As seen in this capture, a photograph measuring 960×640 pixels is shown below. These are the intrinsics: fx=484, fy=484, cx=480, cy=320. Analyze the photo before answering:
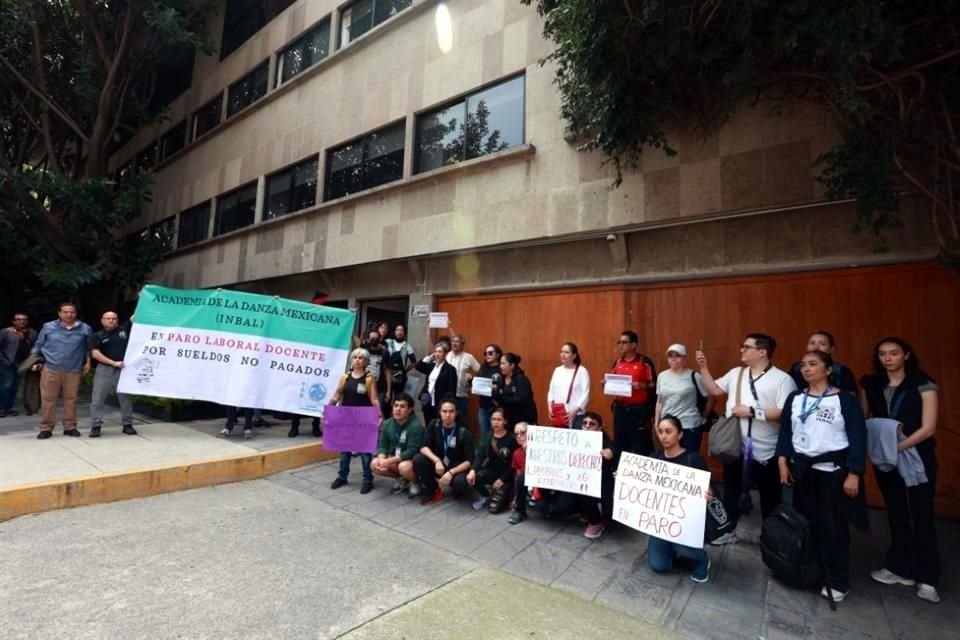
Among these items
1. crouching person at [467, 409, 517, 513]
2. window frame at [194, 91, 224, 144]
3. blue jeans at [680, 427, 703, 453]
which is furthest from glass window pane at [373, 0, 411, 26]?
blue jeans at [680, 427, 703, 453]

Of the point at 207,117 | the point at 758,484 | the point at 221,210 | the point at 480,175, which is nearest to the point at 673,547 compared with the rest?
the point at 758,484

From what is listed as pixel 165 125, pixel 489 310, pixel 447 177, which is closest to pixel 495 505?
pixel 489 310

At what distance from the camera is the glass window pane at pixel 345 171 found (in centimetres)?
1087

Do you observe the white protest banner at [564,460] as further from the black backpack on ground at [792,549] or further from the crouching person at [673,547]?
the black backpack on ground at [792,549]

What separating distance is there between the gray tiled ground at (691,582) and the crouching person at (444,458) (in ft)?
0.92

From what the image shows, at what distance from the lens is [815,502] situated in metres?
3.65

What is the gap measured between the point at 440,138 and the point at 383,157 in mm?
1590

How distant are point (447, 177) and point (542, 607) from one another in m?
7.32

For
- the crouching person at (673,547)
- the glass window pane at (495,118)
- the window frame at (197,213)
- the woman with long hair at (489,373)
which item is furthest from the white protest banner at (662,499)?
the window frame at (197,213)

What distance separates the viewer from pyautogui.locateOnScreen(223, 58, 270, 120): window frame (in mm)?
13980

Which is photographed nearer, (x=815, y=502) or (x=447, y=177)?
(x=815, y=502)

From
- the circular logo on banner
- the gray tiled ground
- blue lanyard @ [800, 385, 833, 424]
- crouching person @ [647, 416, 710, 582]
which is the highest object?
blue lanyard @ [800, 385, 833, 424]

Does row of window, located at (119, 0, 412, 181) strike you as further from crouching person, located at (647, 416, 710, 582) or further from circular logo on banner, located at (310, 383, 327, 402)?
crouching person, located at (647, 416, 710, 582)

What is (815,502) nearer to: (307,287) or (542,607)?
(542,607)
